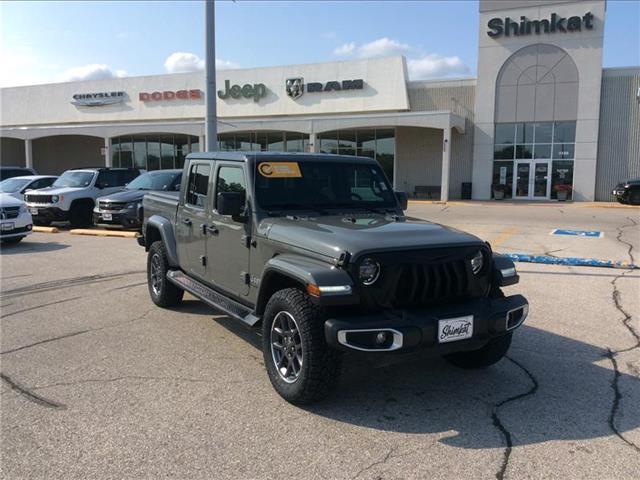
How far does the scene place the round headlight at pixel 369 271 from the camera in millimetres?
3838

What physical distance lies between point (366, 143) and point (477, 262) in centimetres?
3067

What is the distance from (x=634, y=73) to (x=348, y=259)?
99.3 feet

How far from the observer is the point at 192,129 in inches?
1315

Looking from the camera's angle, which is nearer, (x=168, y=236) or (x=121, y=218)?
(x=168, y=236)

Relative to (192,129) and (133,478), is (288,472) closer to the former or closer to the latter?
(133,478)

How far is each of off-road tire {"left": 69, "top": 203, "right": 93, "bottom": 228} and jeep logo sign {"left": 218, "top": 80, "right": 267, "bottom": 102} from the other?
67.9 ft

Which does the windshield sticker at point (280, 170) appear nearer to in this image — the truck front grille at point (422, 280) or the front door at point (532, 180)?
the truck front grille at point (422, 280)

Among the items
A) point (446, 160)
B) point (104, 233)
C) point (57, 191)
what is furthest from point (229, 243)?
point (446, 160)

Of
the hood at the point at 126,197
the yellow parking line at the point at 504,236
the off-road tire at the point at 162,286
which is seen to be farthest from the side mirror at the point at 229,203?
the hood at the point at 126,197

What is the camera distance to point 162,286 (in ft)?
22.3

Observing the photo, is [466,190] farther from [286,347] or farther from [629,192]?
[286,347]

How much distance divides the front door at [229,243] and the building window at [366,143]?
92.5 feet

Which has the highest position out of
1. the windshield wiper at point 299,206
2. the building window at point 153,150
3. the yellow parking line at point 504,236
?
the building window at point 153,150

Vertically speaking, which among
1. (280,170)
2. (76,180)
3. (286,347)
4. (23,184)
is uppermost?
(280,170)
